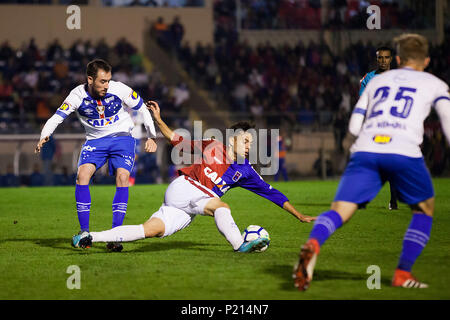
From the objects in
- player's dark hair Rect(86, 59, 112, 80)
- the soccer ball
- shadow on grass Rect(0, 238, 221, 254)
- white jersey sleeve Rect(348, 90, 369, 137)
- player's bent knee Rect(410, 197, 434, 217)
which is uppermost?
player's dark hair Rect(86, 59, 112, 80)

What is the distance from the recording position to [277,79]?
26875 millimetres

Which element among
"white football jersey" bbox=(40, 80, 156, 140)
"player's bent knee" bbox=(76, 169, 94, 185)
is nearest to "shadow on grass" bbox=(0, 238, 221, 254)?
"player's bent knee" bbox=(76, 169, 94, 185)

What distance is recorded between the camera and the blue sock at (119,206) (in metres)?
8.39

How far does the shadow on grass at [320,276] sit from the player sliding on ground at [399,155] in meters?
0.32

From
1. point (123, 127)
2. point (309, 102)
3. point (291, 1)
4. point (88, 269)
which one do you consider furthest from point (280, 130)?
point (88, 269)

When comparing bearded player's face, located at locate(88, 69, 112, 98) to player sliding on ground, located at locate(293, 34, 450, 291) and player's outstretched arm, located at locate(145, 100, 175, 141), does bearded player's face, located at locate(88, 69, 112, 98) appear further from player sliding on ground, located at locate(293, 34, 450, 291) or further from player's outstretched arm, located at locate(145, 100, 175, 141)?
player sliding on ground, located at locate(293, 34, 450, 291)

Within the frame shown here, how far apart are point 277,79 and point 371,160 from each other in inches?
846

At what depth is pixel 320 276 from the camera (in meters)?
6.28

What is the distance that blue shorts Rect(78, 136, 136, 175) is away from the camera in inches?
340

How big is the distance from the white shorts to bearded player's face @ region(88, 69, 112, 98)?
1.56 m

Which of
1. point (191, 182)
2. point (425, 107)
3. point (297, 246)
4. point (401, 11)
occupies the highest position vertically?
point (401, 11)

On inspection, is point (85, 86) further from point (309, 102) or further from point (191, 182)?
point (309, 102)

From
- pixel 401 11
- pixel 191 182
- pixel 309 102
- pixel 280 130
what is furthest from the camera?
pixel 401 11

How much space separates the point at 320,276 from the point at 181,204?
1826mm
